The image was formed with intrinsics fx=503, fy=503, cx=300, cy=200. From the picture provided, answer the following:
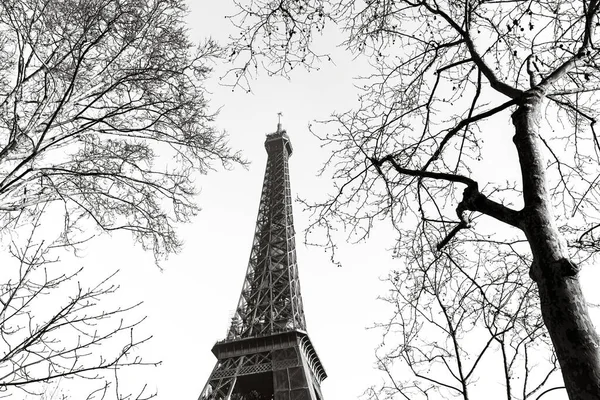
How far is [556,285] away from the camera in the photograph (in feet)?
9.30

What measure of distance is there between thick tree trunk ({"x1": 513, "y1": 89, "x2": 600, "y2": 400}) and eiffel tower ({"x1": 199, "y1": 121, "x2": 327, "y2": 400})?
96.7ft

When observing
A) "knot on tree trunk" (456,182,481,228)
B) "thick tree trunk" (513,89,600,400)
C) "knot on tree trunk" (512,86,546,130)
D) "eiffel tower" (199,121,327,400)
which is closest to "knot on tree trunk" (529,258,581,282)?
"thick tree trunk" (513,89,600,400)

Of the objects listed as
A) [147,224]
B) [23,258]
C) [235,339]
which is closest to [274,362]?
[235,339]

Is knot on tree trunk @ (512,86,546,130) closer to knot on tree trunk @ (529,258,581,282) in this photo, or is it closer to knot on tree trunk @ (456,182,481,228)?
knot on tree trunk @ (456,182,481,228)

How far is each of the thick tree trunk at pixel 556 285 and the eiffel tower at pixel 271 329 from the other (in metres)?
29.5

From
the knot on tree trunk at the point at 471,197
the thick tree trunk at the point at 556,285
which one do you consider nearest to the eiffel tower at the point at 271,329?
the knot on tree trunk at the point at 471,197

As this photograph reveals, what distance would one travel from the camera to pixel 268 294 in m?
46.8

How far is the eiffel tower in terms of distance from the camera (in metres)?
33.2

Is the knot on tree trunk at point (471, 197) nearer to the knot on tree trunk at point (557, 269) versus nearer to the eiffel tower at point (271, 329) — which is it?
the knot on tree trunk at point (557, 269)

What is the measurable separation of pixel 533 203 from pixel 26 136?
4375mm

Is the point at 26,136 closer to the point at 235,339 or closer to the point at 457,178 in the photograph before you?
the point at 457,178

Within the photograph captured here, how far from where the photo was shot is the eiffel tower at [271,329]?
109 feet

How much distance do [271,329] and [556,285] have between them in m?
38.8

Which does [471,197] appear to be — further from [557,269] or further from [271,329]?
[271,329]
